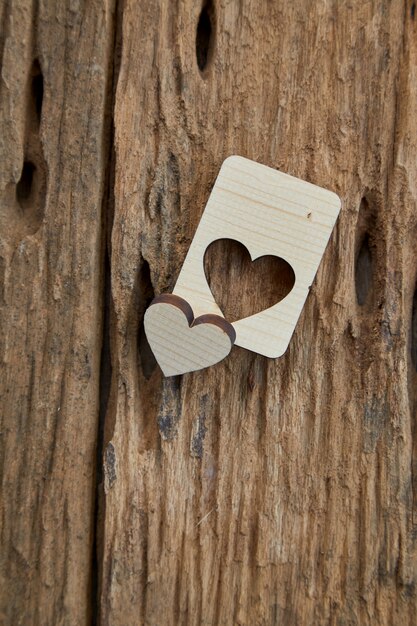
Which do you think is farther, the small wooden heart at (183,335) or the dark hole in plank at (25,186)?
the dark hole in plank at (25,186)

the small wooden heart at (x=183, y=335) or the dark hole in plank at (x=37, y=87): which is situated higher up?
the dark hole in plank at (x=37, y=87)

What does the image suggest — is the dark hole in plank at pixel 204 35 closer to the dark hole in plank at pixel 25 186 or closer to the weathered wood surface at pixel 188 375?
the weathered wood surface at pixel 188 375

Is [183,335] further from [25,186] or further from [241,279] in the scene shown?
[25,186]

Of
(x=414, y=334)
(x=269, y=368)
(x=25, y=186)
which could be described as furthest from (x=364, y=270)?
(x=25, y=186)

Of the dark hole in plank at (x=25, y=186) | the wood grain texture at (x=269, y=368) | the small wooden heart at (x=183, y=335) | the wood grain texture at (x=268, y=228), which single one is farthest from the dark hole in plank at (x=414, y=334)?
the dark hole in plank at (x=25, y=186)

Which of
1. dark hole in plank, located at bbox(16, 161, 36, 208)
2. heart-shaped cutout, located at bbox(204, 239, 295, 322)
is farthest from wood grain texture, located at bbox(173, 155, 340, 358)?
dark hole in plank, located at bbox(16, 161, 36, 208)

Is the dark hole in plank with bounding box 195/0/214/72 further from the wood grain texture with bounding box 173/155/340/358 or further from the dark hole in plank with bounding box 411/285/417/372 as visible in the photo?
the dark hole in plank with bounding box 411/285/417/372

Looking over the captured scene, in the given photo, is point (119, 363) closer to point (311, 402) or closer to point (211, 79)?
point (311, 402)
